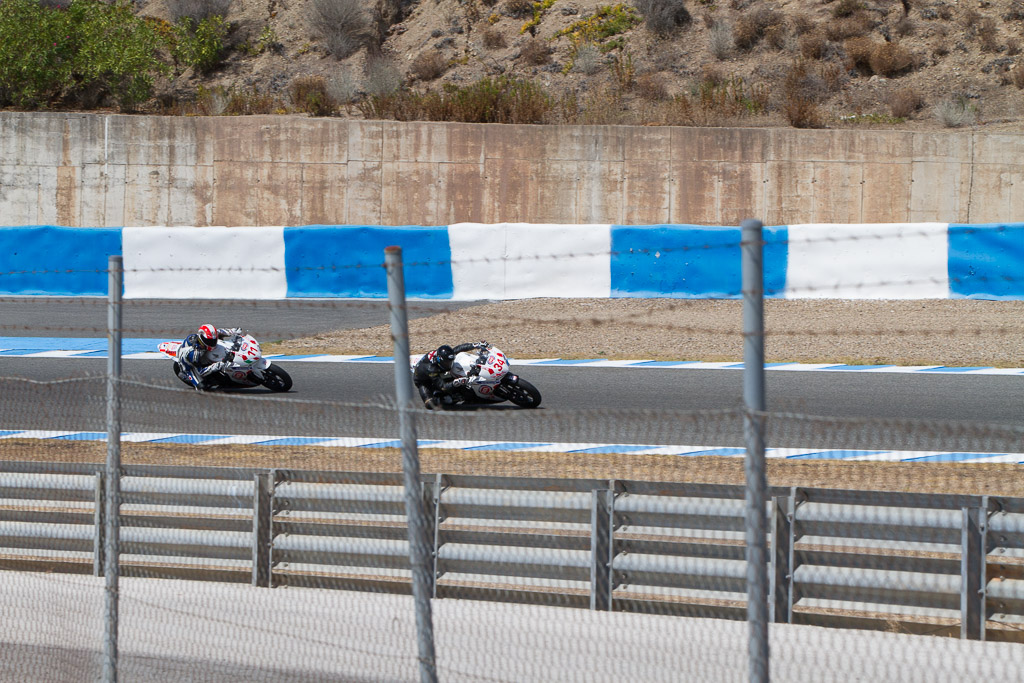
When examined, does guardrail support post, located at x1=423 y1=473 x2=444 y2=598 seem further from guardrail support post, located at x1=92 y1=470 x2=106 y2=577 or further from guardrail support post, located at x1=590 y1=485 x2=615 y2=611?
guardrail support post, located at x1=92 y1=470 x2=106 y2=577

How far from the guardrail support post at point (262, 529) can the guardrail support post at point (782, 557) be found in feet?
8.64

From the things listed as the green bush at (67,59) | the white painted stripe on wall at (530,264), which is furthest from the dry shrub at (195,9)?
the white painted stripe on wall at (530,264)

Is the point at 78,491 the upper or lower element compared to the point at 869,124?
lower

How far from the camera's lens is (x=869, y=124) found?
69.9 feet

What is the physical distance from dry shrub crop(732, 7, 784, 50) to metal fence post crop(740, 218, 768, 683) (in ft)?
81.1

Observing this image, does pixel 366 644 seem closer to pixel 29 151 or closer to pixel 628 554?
pixel 628 554

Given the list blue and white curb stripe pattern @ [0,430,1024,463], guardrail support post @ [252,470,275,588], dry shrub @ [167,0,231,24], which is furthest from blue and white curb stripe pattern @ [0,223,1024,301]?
dry shrub @ [167,0,231,24]

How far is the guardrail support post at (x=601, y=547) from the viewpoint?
5441mm

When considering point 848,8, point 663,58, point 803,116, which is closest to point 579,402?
point 803,116

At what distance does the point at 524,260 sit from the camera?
1645 cm

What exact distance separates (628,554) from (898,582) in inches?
50.1

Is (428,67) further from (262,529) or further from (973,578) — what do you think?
(973,578)

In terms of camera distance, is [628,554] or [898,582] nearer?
[898,582]

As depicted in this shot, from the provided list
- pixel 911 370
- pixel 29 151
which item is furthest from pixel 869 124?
pixel 29 151
